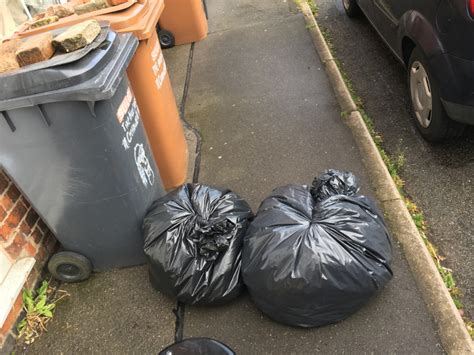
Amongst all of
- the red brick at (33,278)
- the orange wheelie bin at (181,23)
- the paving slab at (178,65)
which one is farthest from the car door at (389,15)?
the red brick at (33,278)

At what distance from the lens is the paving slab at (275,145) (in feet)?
7.25

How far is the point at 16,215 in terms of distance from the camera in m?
2.56

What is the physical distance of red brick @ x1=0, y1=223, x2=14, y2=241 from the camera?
2438 mm

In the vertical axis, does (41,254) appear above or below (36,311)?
above

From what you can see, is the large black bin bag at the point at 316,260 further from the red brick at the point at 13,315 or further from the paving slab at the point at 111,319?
the red brick at the point at 13,315

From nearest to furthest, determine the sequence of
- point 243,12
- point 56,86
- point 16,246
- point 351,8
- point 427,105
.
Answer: point 56,86 → point 16,246 → point 427,105 → point 351,8 → point 243,12

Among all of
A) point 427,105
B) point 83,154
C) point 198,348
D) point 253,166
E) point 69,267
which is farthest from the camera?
point 253,166

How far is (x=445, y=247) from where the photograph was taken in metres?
2.65

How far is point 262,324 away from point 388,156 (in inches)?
70.4

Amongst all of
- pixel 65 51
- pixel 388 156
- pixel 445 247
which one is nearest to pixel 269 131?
pixel 388 156

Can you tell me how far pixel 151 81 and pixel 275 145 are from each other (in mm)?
1256

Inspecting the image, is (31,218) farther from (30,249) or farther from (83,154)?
(83,154)

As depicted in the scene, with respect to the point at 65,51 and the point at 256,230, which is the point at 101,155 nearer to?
the point at 65,51

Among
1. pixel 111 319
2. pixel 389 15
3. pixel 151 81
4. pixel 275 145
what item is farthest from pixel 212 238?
pixel 389 15
